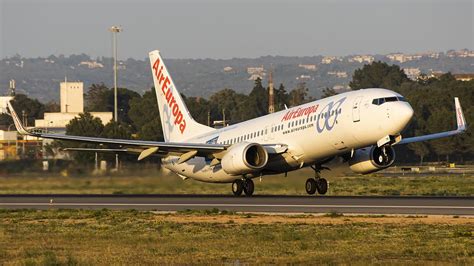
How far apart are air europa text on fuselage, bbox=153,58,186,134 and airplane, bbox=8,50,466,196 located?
3393 millimetres

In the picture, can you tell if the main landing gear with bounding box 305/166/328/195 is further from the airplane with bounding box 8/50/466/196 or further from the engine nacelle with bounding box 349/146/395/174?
the engine nacelle with bounding box 349/146/395/174

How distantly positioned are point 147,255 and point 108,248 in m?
2.15

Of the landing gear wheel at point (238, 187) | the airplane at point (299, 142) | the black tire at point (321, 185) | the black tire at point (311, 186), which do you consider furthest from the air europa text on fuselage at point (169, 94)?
the black tire at point (321, 185)

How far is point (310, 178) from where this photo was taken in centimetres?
4991

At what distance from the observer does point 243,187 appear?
5028 centimetres

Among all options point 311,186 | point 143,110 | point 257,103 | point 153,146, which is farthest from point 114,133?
point 257,103

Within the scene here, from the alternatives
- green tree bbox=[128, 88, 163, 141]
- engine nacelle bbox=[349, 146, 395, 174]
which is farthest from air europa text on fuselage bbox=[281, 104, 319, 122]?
green tree bbox=[128, 88, 163, 141]

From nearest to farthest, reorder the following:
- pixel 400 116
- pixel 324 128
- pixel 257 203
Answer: pixel 257 203, pixel 400 116, pixel 324 128

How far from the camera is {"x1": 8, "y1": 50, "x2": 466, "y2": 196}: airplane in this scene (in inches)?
1774

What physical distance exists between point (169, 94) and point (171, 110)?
96 cm

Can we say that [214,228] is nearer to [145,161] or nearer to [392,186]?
[145,161]

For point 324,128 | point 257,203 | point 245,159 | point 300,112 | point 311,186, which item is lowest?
point 257,203

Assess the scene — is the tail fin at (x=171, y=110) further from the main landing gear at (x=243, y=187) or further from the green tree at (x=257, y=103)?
the green tree at (x=257, y=103)

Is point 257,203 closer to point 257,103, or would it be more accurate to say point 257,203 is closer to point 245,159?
Answer: point 245,159
